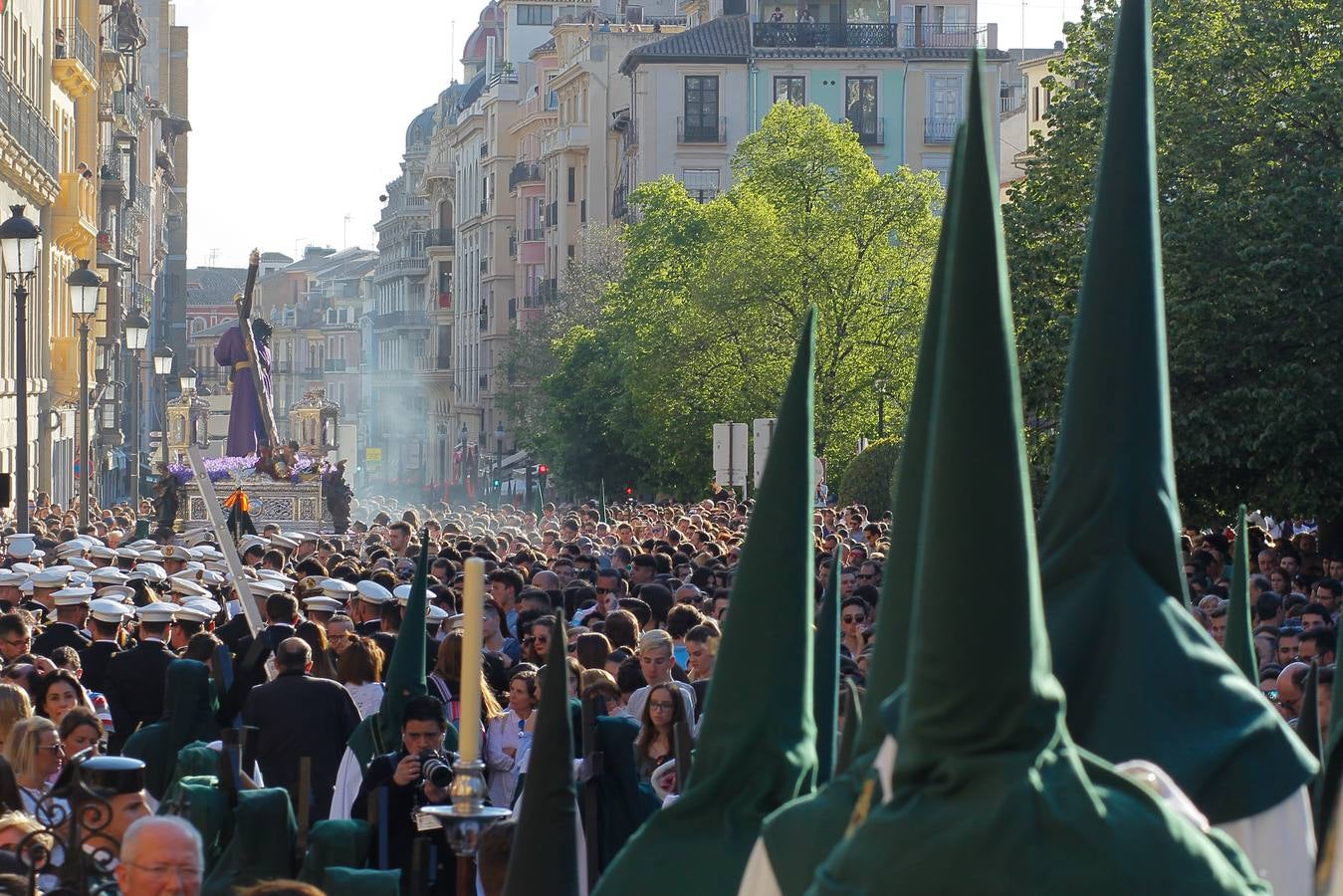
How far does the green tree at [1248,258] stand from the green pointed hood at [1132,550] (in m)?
20.9

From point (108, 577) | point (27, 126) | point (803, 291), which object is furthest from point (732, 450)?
point (27, 126)

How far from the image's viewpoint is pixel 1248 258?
24.4 meters

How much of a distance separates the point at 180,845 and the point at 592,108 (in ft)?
301

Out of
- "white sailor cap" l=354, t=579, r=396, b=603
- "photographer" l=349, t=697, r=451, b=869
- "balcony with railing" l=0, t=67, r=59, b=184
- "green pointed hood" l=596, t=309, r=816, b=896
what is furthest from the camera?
"balcony with railing" l=0, t=67, r=59, b=184

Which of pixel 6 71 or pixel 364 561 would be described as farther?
pixel 6 71

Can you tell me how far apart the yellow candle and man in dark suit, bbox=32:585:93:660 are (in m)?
9.77

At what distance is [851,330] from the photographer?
47.7 metres

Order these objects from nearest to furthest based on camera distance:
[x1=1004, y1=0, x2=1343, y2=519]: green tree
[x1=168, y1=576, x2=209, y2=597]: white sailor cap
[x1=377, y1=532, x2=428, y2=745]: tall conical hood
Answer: [x1=377, y1=532, x2=428, y2=745]: tall conical hood
[x1=168, y1=576, x2=209, y2=597]: white sailor cap
[x1=1004, y1=0, x2=1343, y2=519]: green tree

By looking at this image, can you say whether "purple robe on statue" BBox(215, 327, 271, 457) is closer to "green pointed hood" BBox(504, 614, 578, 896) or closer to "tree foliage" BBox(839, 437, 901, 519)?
"tree foliage" BBox(839, 437, 901, 519)

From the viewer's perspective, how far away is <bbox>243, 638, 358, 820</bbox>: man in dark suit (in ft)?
33.4

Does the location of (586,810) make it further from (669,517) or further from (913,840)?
(669,517)

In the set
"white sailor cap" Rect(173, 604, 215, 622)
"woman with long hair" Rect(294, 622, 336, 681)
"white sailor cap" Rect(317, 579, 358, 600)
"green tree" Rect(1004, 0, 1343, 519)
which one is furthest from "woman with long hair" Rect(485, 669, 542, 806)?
"green tree" Rect(1004, 0, 1343, 519)

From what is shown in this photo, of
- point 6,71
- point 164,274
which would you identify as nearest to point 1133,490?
point 6,71

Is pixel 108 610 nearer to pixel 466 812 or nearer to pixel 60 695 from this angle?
pixel 60 695
